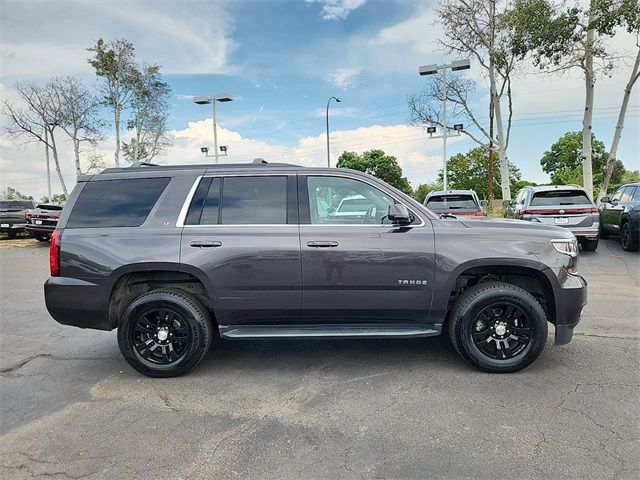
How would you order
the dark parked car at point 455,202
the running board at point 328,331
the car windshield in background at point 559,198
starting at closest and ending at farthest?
1. the running board at point 328,331
2. the car windshield in background at point 559,198
3. the dark parked car at point 455,202

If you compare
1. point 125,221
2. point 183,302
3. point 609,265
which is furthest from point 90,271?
point 609,265

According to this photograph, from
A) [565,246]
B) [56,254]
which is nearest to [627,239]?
[565,246]

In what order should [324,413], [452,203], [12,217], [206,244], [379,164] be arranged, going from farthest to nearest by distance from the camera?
[379,164], [12,217], [452,203], [206,244], [324,413]

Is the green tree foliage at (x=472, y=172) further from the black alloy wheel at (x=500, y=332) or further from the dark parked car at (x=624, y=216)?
the black alloy wheel at (x=500, y=332)

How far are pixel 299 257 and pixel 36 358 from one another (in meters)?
3.14

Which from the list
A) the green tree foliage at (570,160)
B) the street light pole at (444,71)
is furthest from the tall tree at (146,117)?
the green tree foliage at (570,160)

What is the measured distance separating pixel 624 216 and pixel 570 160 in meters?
57.6

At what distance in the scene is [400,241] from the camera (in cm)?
386

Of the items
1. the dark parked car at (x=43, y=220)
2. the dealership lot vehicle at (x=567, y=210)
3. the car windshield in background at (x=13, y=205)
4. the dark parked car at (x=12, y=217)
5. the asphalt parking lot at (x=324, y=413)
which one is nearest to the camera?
the asphalt parking lot at (x=324, y=413)

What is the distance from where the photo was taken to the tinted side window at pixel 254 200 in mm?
4004

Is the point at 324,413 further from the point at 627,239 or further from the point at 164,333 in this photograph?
the point at 627,239

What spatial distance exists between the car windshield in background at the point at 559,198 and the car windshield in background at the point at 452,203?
162 cm

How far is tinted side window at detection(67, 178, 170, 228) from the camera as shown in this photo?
4027 mm

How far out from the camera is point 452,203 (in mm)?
11570
